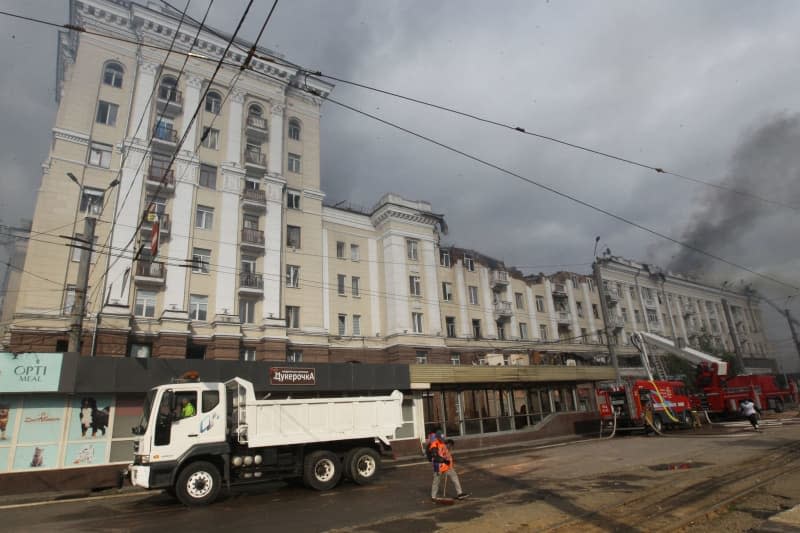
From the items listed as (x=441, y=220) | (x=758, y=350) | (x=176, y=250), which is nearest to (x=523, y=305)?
(x=441, y=220)

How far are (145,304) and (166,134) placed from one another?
1126cm

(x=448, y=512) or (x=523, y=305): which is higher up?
(x=523, y=305)

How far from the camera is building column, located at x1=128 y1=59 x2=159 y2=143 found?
94.5ft

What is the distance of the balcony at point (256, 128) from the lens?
3375 cm

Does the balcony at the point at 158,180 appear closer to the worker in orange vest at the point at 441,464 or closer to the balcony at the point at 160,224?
the balcony at the point at 160,224

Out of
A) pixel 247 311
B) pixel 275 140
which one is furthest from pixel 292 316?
pixel 275 140

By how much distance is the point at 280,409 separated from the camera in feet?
41.6

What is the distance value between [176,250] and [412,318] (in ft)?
58.6

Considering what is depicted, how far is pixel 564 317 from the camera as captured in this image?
49.0 m

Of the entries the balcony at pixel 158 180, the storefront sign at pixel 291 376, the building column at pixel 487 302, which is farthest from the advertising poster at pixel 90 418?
the building column at pixel 487 302

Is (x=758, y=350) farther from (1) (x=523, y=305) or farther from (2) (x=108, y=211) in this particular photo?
(2) (x=108, y=211)

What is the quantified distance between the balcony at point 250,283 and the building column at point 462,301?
1780 cm

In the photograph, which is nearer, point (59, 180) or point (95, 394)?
point (95, 394)

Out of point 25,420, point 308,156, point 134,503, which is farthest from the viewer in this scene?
point 308,156
